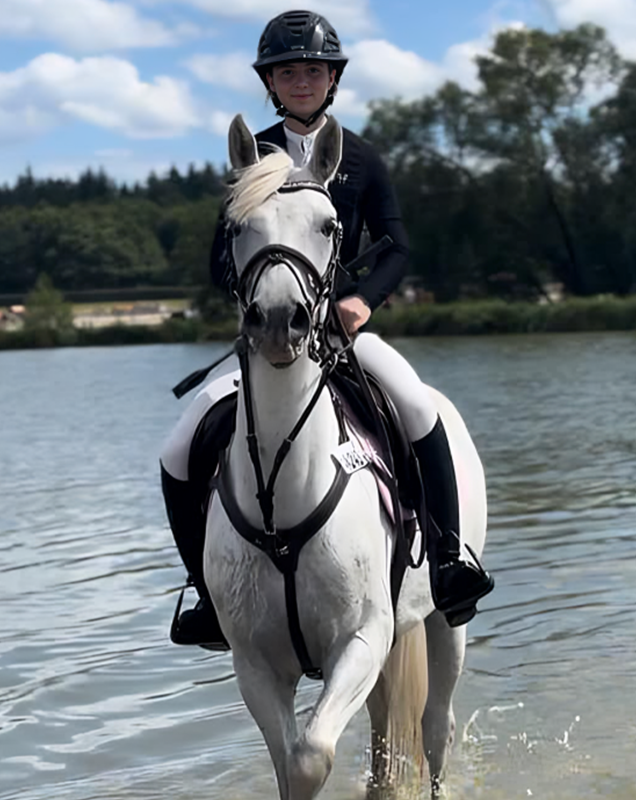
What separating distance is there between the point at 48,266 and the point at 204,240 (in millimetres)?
69908

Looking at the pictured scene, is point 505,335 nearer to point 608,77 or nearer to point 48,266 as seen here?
point 608,77

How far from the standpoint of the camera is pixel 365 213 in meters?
5.82

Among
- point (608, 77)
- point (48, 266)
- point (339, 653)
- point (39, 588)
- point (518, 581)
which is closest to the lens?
point (339, 653)

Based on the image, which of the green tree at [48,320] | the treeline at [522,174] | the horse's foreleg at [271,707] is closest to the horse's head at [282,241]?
the horse's foreleg at [271,707]

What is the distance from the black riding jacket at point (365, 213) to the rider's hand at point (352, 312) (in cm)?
12

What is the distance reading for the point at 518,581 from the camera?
1152 cm

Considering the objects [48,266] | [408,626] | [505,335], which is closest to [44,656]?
[408,626]

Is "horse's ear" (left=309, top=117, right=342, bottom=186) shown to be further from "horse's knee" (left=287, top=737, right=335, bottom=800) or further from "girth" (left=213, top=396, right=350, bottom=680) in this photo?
"horse's knee" (left=287, top=737, right=335, bottom=800)

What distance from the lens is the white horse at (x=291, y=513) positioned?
4566 millimetres

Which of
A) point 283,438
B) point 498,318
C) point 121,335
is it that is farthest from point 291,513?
point 121,335

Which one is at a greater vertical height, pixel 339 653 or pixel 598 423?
pixel 339 653

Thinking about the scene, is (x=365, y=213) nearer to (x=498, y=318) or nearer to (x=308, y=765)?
(x=308, y=765)

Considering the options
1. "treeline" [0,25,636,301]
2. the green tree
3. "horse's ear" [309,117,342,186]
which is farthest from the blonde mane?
the green tree

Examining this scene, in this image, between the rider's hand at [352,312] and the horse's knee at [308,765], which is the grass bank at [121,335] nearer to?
the rider's hand at [352,312]
